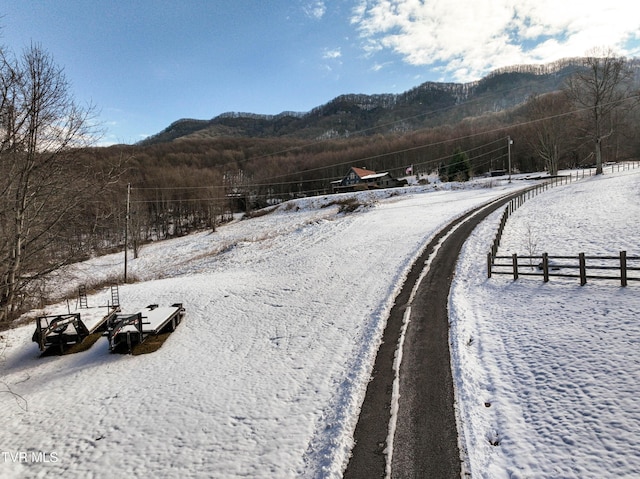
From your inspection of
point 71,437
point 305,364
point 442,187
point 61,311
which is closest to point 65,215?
point 71,437

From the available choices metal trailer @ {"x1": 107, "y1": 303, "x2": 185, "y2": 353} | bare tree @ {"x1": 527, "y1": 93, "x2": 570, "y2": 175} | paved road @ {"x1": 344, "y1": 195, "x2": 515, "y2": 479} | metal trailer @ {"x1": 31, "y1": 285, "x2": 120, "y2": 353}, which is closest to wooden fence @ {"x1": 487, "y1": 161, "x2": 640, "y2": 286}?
paved road @ {"x1": 344, "y1": 195, "x2": 515, "y2": 479}

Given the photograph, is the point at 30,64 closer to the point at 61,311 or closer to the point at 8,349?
the point at 8,349

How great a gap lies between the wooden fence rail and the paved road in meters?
4.12

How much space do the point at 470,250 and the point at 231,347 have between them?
51.9 ft

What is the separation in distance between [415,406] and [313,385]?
9.41 feet

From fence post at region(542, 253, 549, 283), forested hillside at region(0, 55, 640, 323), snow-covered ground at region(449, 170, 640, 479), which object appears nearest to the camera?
snow-covered ground at region(449, 170, 640, 479)

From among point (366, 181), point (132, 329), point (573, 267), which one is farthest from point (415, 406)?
point (366, 181)

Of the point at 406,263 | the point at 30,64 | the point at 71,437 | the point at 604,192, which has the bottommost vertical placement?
the point at 71,437

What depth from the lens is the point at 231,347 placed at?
12.6m

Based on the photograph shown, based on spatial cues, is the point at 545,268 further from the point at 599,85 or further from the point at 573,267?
the point at 599,85

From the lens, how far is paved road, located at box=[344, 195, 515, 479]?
635 centimetres

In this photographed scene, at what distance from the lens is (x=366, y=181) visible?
86.8m

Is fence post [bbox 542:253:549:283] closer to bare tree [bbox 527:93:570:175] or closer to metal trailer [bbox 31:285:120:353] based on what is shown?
metal trailer [bbox 31:285:120:353]

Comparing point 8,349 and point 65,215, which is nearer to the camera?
point 65,215
